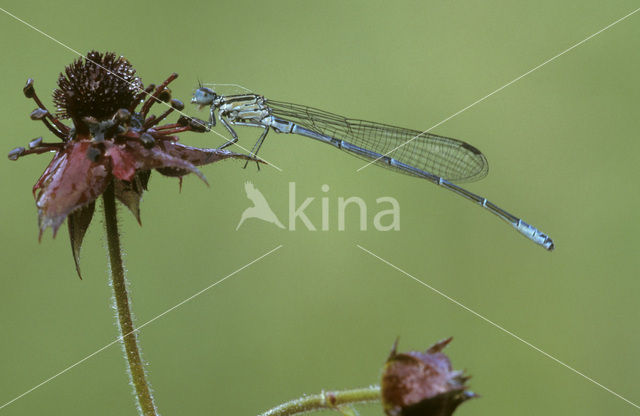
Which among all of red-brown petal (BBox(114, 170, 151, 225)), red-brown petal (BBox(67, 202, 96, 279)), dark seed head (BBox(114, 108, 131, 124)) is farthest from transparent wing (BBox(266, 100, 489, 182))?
red-brown petal (BBox(67, 202, 96, 279))

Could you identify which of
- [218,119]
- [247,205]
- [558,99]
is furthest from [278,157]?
[558,99]

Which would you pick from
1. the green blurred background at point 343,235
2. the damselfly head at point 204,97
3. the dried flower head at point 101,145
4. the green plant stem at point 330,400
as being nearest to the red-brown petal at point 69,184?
the dried flower head at point 101,145

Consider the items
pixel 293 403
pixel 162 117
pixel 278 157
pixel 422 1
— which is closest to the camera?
pixel 293 403

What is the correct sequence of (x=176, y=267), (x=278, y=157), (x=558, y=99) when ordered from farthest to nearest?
(x=558, y=99)
(x=278, y=157)
(x=176, y=267)

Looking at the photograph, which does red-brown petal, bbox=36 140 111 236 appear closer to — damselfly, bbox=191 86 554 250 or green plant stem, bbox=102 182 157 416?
green plant stem, bbox=102 182 157 416

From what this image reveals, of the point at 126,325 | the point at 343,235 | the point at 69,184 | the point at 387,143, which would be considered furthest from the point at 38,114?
the point at 343,235

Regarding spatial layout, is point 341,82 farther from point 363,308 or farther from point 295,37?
point 363,308
